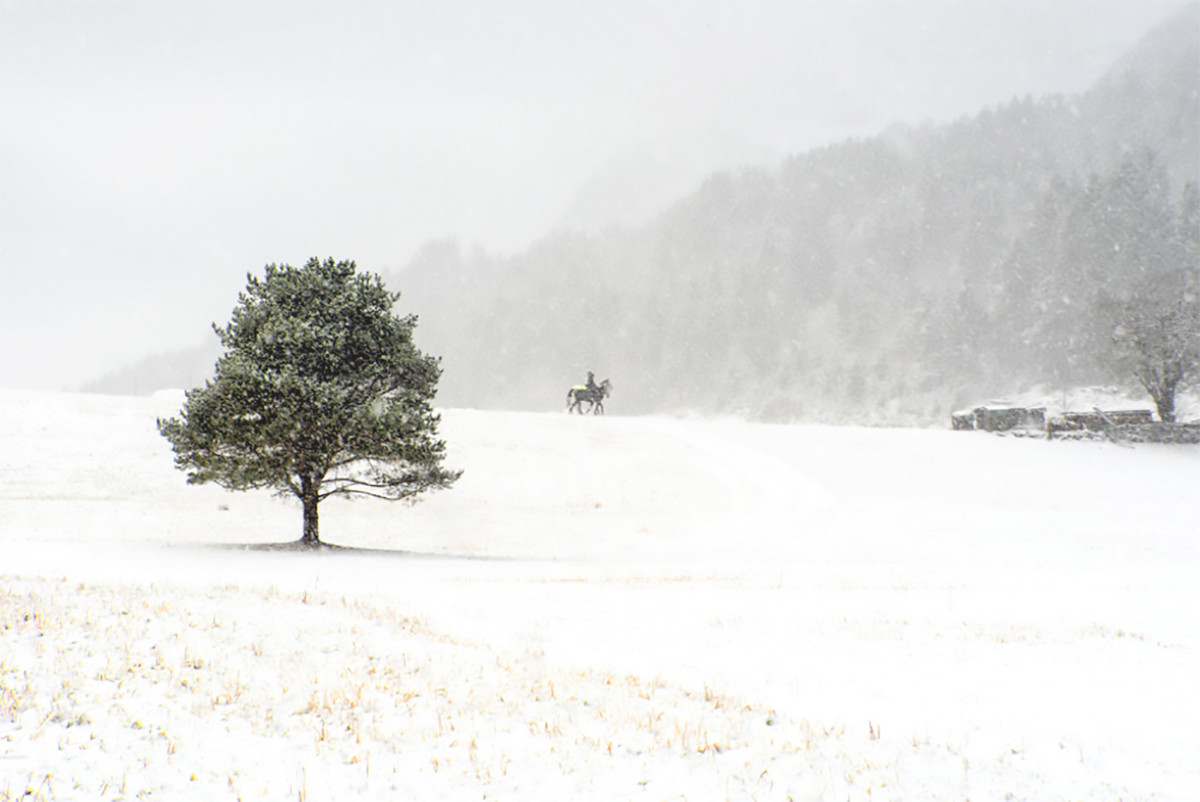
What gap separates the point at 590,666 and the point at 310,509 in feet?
43.8

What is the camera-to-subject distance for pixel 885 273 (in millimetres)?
142750

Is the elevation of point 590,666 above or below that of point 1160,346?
below

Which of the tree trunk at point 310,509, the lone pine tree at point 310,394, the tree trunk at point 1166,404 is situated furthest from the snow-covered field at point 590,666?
the tree trunk at point 1166,404

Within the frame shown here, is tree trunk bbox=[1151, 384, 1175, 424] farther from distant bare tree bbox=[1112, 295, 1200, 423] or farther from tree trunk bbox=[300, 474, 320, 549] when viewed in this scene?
tree trunk bbox=[300, 474, 320, 549]

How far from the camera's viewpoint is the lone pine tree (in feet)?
54.7

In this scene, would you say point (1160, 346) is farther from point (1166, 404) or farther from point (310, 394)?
point (310, 394)

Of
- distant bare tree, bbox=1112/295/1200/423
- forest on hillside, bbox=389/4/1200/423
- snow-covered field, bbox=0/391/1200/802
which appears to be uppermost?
forest on hillside, bbox=389/4/1200/423

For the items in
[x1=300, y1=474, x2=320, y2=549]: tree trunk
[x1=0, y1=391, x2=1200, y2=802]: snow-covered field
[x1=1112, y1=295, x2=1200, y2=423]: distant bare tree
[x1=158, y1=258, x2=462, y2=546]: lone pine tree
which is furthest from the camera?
[x1=1112, y1=295, x2=1200, y2=423]: distant bare tree

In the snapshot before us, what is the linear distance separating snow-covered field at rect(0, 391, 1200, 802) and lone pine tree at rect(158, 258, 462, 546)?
2161mm

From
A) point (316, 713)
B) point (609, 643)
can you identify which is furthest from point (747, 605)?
point (316, 713)

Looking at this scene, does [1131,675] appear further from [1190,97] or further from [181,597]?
[1190,97]

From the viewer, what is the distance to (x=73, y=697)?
6074 mm

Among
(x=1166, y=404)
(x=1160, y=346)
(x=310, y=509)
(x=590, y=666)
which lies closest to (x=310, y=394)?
(x=310, y=509)

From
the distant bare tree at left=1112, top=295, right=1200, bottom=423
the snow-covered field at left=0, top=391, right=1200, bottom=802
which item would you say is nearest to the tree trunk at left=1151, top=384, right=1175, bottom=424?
the distant bare tree at left=1112, top=295, right=1200, bottom=423
